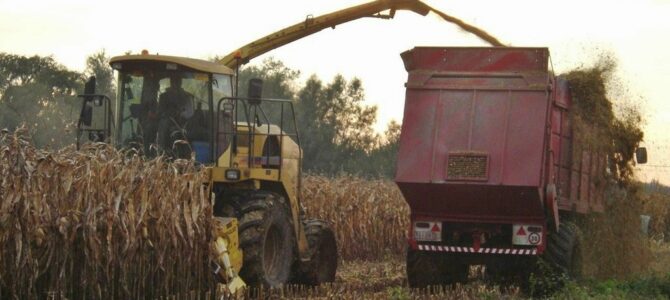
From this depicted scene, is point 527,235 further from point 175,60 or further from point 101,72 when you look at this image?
point 101,72

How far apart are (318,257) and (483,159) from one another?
2.47m

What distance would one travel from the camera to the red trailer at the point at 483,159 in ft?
46.0

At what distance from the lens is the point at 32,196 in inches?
400

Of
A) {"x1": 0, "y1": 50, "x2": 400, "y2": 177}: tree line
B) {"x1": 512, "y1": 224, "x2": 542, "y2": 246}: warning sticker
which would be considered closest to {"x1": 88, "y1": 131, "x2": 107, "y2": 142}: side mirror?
{"x1": 512, "y1": 224, "x2": 542, "y2": 246}: warning sticker

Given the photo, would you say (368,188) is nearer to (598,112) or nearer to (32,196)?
(598,112)

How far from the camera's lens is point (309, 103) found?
51.2 meters

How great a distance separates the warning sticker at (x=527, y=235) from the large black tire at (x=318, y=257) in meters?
2.42

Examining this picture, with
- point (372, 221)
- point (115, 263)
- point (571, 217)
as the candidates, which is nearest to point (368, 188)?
point (372, 221)

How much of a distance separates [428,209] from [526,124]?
1666 mm

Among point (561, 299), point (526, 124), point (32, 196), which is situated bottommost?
point (561, 299)

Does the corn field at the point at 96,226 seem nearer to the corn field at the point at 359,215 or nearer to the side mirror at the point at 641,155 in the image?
the side mirror at the point at 641,155

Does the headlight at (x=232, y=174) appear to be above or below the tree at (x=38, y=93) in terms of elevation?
below

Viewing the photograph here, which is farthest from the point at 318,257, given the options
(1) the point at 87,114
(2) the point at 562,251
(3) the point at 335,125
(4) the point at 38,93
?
(3) the point at 335,125

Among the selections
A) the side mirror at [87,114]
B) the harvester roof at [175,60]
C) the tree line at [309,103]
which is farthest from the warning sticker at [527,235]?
the tree line at [309,103]
